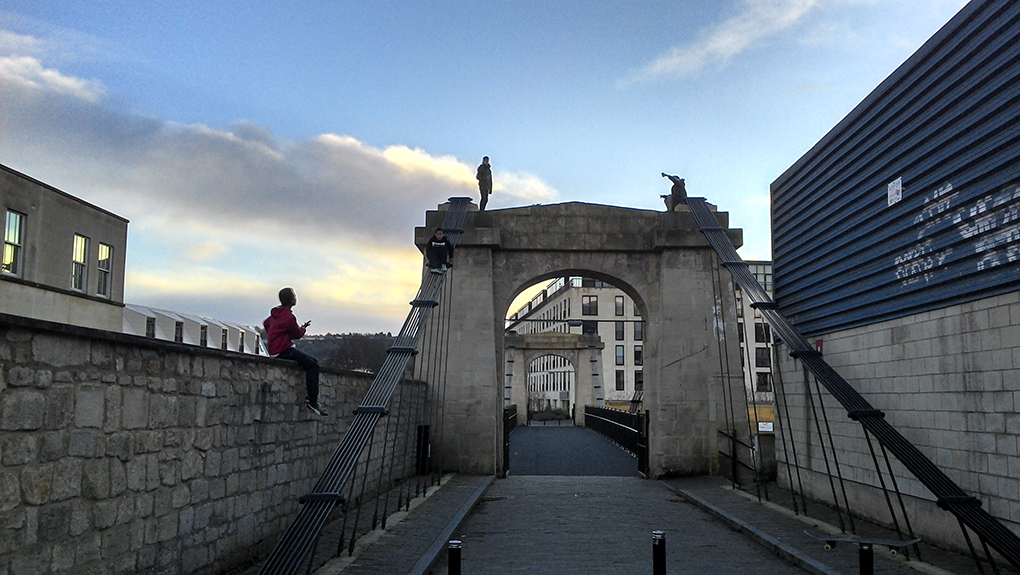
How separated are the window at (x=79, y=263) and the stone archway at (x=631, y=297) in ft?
42.5

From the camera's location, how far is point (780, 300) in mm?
13211

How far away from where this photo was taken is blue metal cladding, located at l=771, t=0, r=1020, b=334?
7.23m

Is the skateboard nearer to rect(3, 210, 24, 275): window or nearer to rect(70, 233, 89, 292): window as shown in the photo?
rect(3, 210, 24, 275): window

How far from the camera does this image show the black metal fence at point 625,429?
17109 mm

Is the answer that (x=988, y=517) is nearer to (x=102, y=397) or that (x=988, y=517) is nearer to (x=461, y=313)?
(x=102, y=397)

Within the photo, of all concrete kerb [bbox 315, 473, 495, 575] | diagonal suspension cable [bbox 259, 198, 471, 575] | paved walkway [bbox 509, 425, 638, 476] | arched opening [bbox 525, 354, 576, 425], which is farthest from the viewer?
arched opening [bbox 525, 354, 576, 425]

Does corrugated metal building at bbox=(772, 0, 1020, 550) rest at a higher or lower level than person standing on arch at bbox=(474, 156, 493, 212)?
lower

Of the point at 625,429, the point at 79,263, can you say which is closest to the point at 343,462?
the point at 625,429

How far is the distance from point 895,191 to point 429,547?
6218 mm

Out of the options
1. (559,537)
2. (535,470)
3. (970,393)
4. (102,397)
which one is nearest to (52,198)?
(535,470)

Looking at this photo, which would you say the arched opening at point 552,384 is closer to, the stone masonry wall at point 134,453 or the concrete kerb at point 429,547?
the concrete kerb at point 429,547

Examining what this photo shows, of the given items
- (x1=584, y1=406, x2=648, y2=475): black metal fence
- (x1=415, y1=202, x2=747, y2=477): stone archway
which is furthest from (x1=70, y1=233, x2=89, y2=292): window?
(x1=584, y1=406, x2=648, y2=475): black metal fence

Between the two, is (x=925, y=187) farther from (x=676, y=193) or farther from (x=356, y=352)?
(x=356, y=352)

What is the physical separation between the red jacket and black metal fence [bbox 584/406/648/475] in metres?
10.1
